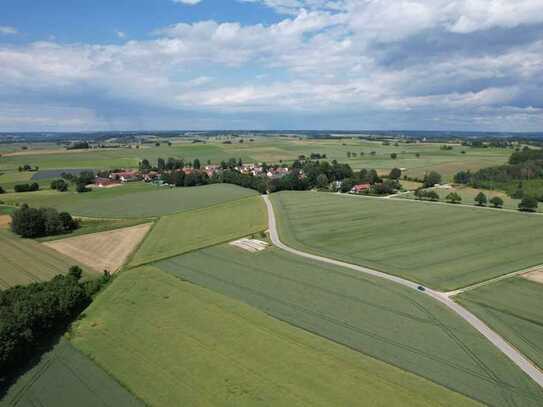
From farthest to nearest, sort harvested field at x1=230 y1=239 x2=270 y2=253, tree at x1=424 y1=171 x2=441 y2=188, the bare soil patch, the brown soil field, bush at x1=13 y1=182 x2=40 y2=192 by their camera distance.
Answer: tree at x1=424 y1=171 x2=441 y2=188
bush at x1=13 y1=182 x2=40 y2=192
the brown soil field
harvested field at x1=230 y1=239 x2=270 y2=253
the bare soil patch

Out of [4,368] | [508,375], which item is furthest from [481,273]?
[4,368]

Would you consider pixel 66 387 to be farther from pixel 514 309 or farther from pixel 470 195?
pixel 470 195

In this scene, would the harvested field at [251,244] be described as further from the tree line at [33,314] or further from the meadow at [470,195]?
the meadow at [470,195]

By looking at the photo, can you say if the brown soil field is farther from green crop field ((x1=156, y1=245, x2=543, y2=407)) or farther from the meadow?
the meadow

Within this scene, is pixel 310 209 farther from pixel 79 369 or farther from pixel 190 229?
pixel 79 369

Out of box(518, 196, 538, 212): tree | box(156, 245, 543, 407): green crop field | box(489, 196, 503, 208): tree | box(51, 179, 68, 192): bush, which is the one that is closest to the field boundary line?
box(156, 245, 543, 407): green crop field

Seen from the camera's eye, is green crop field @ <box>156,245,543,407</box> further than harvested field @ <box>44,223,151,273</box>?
No
